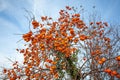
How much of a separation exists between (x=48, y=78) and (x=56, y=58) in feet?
3.12

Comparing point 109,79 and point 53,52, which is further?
point 109,79

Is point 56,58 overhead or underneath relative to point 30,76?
overhead

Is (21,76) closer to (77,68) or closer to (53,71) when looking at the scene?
(53,71)

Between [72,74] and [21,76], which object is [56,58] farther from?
[21,76]

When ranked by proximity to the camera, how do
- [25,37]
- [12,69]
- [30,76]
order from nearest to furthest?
[25,37]
[30,76]
[12,69]

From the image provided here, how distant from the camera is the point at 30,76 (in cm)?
805

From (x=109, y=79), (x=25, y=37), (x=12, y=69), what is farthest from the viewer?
(x=109, y=79)

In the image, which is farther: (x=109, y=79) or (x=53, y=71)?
(x=109, y=79)

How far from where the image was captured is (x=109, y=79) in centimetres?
1107

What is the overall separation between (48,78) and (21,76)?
47.5 inches

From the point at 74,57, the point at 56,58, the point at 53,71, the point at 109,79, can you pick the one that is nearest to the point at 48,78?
the point at 53,71

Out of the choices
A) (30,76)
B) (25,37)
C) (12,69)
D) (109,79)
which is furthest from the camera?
(109,79)

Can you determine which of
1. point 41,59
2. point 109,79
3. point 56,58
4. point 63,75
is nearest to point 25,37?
point 41,59

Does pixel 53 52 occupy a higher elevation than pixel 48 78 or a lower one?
higher
